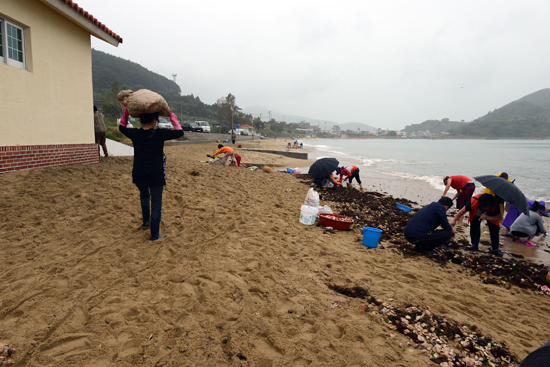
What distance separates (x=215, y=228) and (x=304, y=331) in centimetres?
278

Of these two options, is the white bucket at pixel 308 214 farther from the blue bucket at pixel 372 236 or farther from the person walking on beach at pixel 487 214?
the person walking on beach at pixel 487 214

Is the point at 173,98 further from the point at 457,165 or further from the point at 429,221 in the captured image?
the point at 429,221

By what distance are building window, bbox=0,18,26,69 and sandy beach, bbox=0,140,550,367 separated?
8.64 feet

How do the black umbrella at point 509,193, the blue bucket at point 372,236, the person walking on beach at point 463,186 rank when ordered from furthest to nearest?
the person walking on beach at point 463,186 < the blue bucket at point 372,236 < the black umbrella at point 509,193

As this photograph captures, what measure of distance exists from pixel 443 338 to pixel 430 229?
266 centimetres

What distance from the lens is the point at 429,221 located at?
5012 millimetres

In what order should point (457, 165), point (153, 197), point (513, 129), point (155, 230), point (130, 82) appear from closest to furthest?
point (153, 197) < point (155, 230) < point (457, 165) < point (130, 82) < point (513, 129)

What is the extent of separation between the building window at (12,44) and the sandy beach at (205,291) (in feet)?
8.64

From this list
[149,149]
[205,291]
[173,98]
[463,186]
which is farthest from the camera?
[173,98]

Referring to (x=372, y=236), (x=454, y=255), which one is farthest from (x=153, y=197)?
(x=454, y=255)

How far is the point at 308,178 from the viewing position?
12.4m

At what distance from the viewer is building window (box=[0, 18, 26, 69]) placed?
5.89m

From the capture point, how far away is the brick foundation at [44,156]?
5945mm

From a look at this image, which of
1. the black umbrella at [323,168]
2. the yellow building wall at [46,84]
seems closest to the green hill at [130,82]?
the yellow building wall at [46,84]
